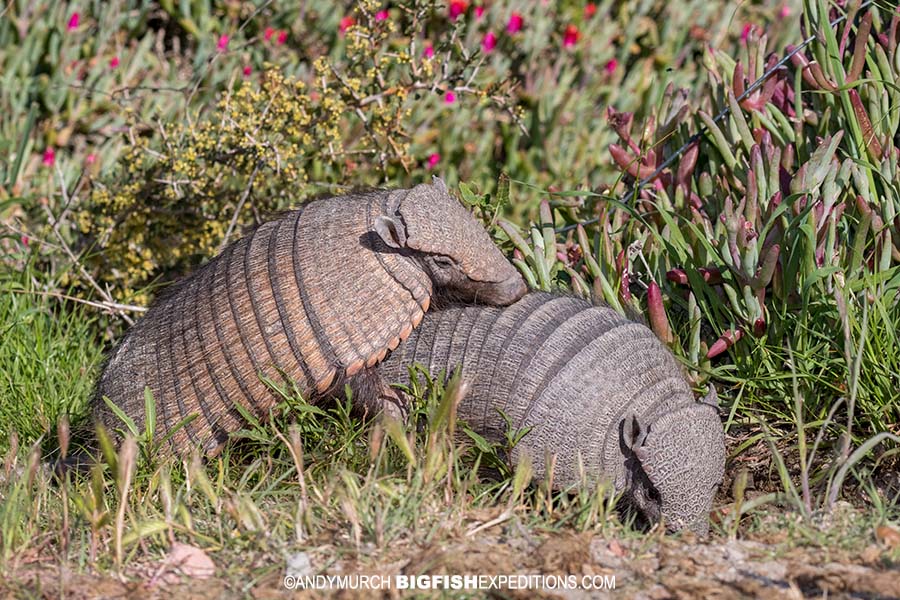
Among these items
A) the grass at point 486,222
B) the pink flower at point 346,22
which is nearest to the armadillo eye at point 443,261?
the grass at point 486,222

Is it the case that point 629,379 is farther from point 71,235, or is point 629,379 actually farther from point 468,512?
point 71,235

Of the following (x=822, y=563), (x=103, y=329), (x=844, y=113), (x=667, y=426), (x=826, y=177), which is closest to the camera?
(x=822, y=563)

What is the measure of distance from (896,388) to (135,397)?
8.47ft

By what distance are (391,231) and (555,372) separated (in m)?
0.69

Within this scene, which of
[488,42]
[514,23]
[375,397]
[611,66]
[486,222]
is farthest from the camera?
[611,66]

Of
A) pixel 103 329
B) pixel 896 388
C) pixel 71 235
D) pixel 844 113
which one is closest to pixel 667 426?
pixel 896 388

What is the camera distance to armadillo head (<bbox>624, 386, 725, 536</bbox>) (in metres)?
3.24

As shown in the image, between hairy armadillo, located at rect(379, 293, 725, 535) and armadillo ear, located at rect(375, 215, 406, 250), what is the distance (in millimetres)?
Answer: 391

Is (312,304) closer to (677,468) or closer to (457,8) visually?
(677,468)

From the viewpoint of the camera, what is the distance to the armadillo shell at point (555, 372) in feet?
11.1

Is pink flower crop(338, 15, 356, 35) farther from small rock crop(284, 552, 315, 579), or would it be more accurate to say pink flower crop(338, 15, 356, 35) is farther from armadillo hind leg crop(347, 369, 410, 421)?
small rock crop(284, 552, 315, 579)

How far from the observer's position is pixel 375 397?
11.7ft

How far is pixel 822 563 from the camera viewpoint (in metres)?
2.76

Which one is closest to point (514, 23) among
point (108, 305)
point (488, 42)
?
point (488, 42)
